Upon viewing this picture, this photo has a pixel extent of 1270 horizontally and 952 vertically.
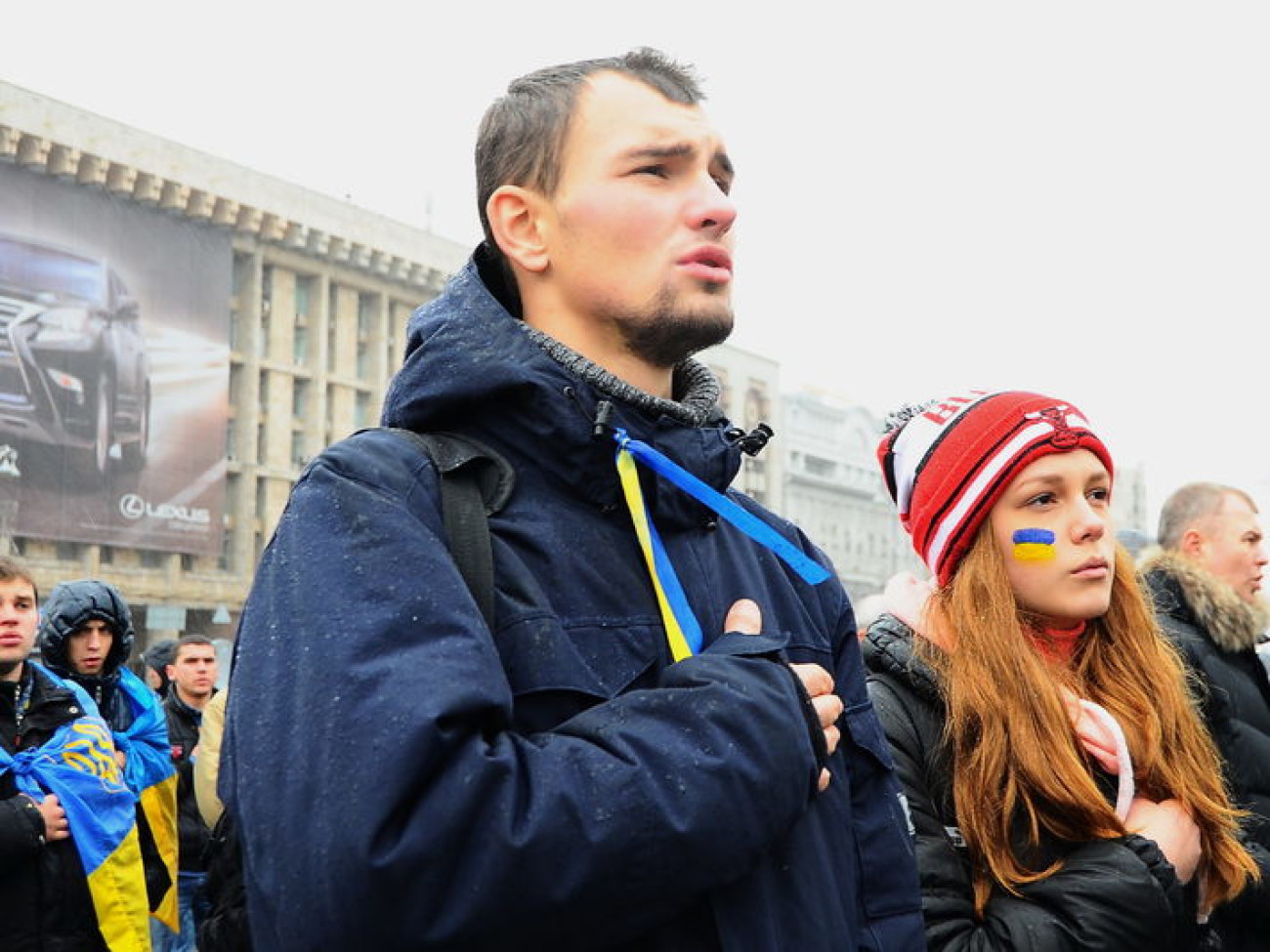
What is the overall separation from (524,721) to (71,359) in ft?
144

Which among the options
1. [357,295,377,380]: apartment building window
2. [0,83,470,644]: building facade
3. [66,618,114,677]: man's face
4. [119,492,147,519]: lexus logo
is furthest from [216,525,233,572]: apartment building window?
[66,618,114,677]: man's face

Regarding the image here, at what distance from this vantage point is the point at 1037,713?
2.40 metres

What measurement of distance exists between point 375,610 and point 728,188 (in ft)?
2.82

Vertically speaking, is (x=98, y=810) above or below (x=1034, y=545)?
below

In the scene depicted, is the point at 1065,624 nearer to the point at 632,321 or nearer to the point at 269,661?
the point at 632,321

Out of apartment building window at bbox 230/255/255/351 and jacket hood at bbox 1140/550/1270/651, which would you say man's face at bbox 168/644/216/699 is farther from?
apartment building window at bbox 230/255/255/351

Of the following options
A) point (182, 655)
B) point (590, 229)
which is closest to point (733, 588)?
point (590, 229)

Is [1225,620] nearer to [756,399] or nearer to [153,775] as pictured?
[153,775]

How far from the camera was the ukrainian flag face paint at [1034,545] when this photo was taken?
2.55m

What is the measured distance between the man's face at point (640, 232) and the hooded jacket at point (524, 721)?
9 centimetres

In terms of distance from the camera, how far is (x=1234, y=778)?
3.22 meters

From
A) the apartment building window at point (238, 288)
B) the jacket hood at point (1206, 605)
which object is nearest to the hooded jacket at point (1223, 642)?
the jacket hood at point (1206, 605)

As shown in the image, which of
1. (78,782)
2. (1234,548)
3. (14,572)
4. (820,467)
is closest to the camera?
(78,782)

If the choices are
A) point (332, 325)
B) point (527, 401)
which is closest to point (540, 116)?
point (527, 401)
